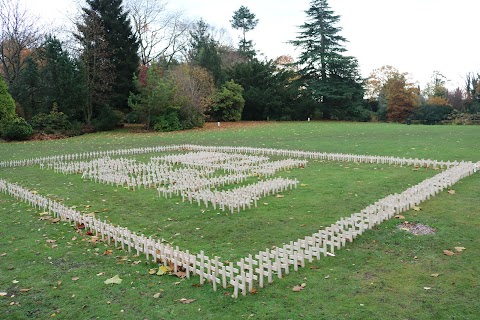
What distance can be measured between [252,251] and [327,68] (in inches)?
1973

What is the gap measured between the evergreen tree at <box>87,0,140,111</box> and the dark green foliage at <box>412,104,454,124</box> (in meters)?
36.3

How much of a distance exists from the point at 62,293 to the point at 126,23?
131 feet

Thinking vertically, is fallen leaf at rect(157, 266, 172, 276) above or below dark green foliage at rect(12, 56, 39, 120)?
below

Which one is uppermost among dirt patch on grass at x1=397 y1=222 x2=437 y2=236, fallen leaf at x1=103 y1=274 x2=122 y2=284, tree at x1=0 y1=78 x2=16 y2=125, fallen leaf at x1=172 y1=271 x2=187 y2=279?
tree at x1=0 y1=78 x2=16 y2=125

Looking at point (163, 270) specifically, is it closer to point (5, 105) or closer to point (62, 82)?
point (5, 105)

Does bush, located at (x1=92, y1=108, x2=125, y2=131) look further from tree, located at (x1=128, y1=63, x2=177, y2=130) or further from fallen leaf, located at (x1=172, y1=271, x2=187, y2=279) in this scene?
fallen leaf, located at (x1=172, y1=271, x2=187, y2=279)

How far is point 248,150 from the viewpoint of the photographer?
2081cm

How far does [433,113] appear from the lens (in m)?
50.3

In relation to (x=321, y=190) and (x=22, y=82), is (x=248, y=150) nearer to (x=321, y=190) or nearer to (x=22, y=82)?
(x=321, y=190)

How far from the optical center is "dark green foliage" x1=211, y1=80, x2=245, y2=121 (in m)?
45.9

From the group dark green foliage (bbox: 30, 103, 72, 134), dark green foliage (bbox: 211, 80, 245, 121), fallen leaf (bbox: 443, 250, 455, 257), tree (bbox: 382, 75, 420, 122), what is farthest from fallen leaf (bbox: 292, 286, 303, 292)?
tree (bbox: 382, 75, 420, 122)

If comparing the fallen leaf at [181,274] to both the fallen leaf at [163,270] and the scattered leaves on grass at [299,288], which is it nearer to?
the fallen leaf at [163,270]

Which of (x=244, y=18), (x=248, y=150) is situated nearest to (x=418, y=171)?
(x=248, y=150)

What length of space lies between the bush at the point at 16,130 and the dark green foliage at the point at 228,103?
2021cm
